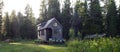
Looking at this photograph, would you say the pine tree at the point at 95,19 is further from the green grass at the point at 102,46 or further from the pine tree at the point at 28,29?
the green grass at the point at 102,46

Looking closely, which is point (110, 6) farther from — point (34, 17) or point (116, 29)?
point (34, 17)

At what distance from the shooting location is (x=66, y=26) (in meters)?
65.5

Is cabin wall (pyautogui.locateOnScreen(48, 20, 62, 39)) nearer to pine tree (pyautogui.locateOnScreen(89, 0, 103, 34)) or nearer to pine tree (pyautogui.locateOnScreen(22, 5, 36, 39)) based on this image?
pine tree (pyautogui.locateOnScreen(89, 0, 103, 34))

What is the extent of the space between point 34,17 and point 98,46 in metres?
72.1

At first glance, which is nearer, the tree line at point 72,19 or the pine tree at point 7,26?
the tree line at point 72,19

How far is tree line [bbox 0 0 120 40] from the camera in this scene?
54.9 meters

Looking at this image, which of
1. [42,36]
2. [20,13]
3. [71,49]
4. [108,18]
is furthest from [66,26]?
[71,49]

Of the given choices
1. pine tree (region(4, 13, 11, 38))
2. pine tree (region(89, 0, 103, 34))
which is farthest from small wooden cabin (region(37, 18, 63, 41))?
pine tree (region(4, 13, 11, 38))

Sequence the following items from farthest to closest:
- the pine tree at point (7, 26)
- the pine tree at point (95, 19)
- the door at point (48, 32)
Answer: the pine tree at point (7, 26) < the door at point (48, 32) < the pine tree at point (95, 19)

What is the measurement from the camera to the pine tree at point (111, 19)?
2082 inches

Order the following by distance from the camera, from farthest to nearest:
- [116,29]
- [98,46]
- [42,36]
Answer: [42,36]
[116,29]
[98,46]

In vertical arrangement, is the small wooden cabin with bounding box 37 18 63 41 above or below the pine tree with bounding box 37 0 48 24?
below

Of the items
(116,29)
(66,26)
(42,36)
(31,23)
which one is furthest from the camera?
(31,23)

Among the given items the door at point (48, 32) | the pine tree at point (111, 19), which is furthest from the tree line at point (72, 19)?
the door at point (48, 32)
